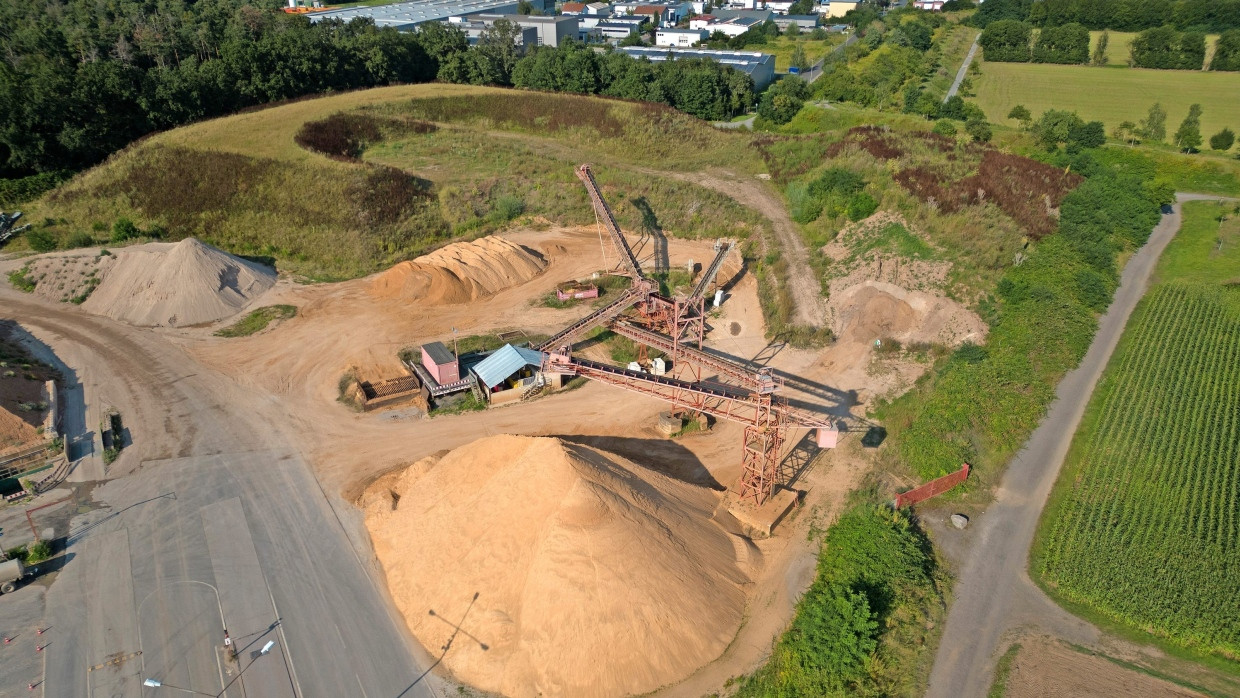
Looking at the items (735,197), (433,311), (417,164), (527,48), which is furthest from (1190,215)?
(527,48)

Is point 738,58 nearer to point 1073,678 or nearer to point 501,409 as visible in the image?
point 501,409

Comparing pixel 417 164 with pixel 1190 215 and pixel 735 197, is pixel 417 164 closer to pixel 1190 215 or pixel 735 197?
pixel 735 197

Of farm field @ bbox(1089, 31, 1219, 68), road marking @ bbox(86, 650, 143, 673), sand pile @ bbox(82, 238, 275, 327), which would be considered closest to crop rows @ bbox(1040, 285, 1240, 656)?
road marking @ bbox(86, 650, 143, 673)

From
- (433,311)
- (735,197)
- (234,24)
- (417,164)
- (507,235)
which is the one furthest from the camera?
(234,24)

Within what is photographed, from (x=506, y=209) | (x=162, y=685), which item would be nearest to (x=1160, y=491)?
(x=162, y=685)

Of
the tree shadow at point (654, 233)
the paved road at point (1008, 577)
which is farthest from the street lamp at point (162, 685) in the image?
the tree shadow at point (654, 233)

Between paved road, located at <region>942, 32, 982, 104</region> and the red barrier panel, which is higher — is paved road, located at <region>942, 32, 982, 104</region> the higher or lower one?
the higher one

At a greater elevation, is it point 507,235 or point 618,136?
point 618,136

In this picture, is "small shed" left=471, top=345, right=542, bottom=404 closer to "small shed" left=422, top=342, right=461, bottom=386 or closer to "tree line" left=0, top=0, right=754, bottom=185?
"small shed" left=422, top=342, right=461, bottom=386
